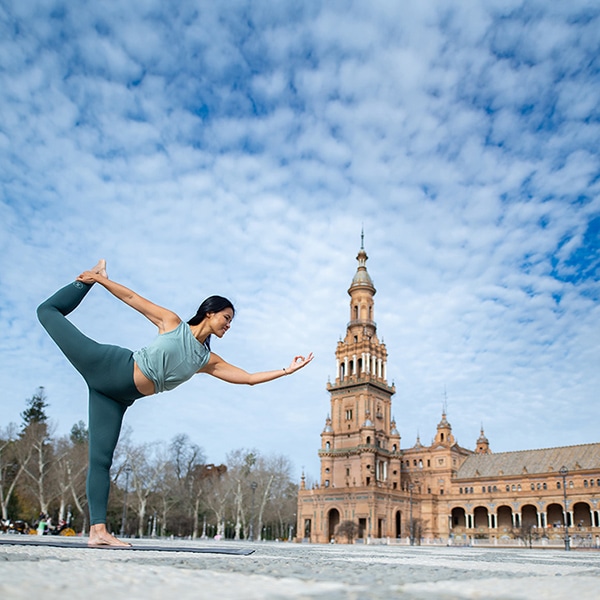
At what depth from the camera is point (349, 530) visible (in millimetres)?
49938

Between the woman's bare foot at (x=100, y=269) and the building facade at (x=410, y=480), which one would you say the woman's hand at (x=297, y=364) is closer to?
the woman's bare foot at (x=100, y=269)

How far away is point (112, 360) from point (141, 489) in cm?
4414

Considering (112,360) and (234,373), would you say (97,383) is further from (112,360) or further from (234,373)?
(234,373)

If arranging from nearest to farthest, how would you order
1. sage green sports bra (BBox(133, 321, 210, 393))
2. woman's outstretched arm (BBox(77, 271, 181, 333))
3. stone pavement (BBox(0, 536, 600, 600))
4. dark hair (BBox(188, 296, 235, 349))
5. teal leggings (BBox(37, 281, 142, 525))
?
stone pavement (BBox(0, 536, 600, 600)), teal leggings (BBox(37, 281, 142, 525)), sage green sports bra (BBox(133, 321, 210, 393)), woman's outstretched arm (BBox(77, 271, 181, 333)), dark hair (BBox(188, 296, 235, 349))

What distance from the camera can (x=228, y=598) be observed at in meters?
2.46

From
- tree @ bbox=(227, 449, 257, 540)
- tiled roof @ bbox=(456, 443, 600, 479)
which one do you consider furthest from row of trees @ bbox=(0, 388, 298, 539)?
tiled roof @ bbox=(456, 443, 600, 479)

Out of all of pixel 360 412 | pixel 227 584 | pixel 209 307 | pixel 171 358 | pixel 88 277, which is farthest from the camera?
pixel 360 412

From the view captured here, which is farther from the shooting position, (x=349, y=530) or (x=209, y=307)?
(x=349, y=530)

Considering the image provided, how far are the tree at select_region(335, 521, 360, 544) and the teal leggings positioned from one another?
157 feet

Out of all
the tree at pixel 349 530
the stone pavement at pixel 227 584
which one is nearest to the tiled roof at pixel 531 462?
Answer: the tree at pixel 349 530

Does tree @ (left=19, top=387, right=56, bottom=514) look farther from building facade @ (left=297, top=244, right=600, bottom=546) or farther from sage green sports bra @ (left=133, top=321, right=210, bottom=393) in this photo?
sage green sports bra @ (left=133, top=321, right=210, bottom=393)

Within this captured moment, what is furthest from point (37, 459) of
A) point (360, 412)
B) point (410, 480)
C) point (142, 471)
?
point (410, 480)

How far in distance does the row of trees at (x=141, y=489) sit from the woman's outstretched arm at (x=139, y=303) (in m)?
32.1

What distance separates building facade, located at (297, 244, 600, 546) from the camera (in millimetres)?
53375
